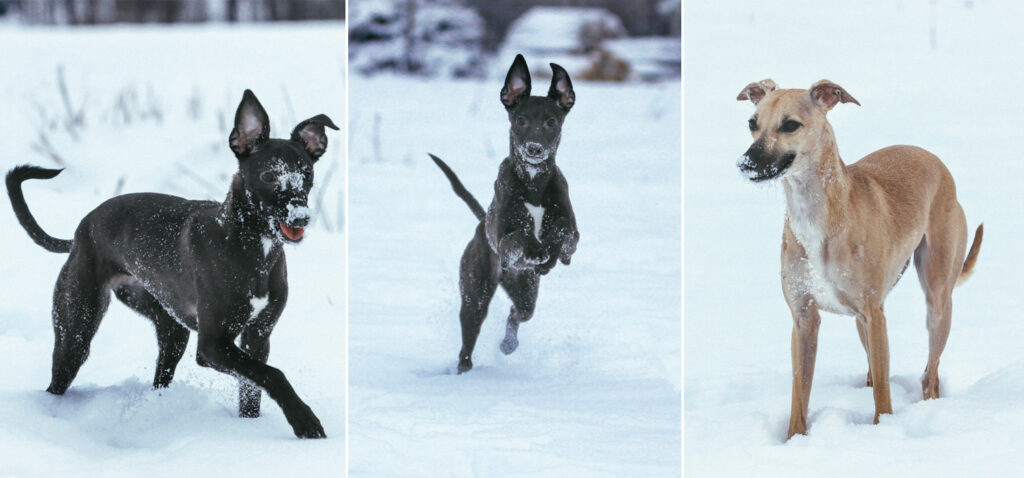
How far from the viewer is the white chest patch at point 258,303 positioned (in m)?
3.88

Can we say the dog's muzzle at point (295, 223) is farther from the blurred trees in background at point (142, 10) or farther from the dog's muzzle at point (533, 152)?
the blurred trees in background at point (142, 10)

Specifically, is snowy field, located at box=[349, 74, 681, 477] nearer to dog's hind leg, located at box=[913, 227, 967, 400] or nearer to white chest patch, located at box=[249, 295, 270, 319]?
white chest patch, located at box=[249, 295, 270, 319]

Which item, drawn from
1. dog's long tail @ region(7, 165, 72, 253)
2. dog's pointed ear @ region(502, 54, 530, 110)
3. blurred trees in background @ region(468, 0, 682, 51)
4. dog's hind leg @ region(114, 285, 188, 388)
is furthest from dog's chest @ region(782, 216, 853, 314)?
blurred trees in background @ region(468, 0, 682, 51)

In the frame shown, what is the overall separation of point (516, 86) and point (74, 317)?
188 cm

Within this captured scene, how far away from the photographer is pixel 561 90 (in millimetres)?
4332

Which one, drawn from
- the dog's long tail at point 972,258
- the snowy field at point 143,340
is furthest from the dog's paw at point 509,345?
the dog's long tail at point 972,258

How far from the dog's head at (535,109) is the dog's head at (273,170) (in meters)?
0.83

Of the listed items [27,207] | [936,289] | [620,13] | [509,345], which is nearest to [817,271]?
[936,289]

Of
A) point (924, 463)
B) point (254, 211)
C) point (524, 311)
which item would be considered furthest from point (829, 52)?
point (254, 211)

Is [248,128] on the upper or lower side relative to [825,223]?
upper

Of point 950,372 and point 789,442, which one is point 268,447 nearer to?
point 789,442

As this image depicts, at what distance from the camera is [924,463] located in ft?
12.4

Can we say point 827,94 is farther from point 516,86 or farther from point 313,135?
point 313,135

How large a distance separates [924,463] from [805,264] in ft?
2.60
